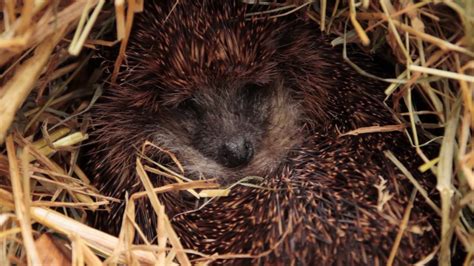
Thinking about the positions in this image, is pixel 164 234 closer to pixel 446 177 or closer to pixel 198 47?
pixel 198 47

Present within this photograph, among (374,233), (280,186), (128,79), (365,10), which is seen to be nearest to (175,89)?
(128,79)

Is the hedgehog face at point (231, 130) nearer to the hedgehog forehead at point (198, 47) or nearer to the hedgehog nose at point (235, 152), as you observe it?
the hedgehog nose at point (235, 152)

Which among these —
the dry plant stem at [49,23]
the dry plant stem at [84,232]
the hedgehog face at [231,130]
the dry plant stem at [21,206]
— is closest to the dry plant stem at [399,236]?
the hedgehog face at [231,130]

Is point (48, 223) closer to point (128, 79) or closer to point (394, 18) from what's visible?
point (128, 79)

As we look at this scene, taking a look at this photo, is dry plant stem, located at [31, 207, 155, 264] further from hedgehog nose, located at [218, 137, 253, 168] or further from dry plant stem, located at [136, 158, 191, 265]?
hedgehog nose, located at [218, 137, 253, 168]

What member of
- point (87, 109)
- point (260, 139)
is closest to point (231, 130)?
point (260, 139)
